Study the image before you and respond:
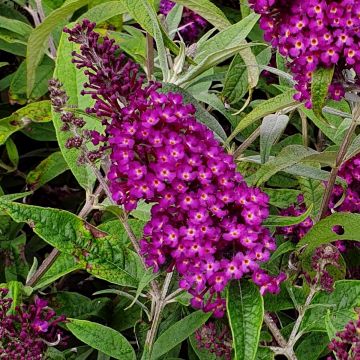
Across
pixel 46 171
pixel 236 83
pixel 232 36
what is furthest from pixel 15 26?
pixel 232 36

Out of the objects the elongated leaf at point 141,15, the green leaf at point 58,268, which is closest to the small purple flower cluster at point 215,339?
the green leaf at point 58,268

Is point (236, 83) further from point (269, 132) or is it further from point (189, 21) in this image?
point (189, 21)

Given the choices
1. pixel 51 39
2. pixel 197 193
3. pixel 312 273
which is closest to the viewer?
pixel 197 193

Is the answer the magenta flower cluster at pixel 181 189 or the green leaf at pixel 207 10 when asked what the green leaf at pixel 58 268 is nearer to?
the magenta flower cluster at pixel 181 189

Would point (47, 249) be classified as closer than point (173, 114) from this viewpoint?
No

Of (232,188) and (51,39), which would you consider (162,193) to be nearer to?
(232,188)

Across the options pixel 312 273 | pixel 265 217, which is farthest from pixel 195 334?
pixel 265 217

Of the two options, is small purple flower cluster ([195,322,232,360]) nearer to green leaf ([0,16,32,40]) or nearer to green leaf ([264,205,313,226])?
green leaf ([264,205,313,226])
